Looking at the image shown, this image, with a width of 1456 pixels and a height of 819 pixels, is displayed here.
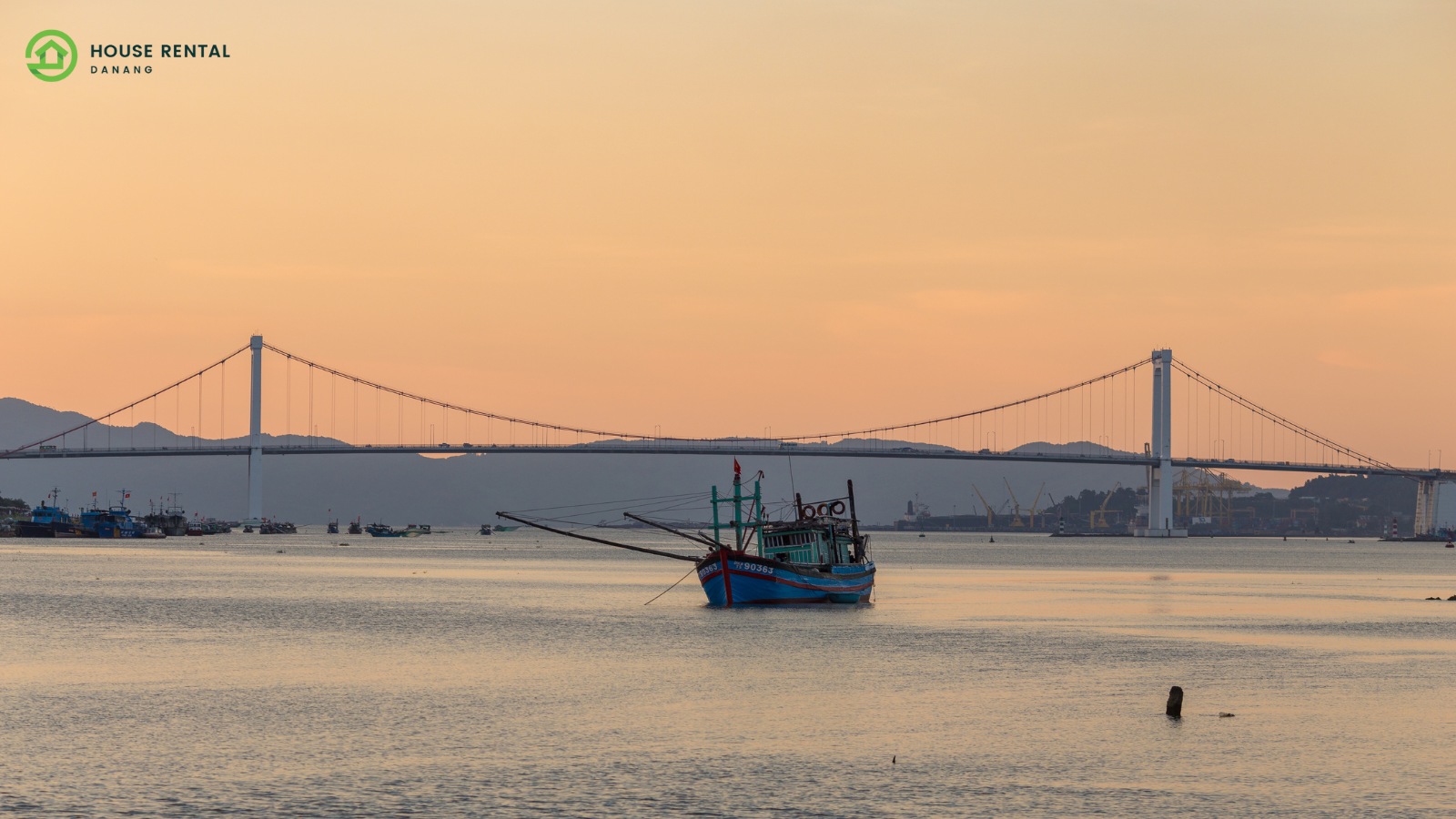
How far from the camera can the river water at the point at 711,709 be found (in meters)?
26.9

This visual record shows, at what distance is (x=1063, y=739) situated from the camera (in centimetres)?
3272

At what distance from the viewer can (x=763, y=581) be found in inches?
2655

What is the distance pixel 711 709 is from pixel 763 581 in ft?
101

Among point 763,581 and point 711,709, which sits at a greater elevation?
point 763,581

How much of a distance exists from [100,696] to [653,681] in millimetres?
12672

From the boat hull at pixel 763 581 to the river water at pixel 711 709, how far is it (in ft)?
3.81

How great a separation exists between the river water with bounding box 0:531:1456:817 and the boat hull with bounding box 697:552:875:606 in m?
1.16

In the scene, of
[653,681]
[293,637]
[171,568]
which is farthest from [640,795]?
[171,568]

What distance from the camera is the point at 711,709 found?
36719 millimetres

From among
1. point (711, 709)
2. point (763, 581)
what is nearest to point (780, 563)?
point (763, 581)

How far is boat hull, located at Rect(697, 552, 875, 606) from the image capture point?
67.4 metres

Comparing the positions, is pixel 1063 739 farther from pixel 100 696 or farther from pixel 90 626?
pixel 90 626

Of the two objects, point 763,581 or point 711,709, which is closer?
point 711,709

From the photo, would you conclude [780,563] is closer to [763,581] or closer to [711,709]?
[763,581]
